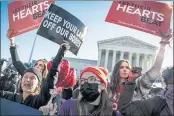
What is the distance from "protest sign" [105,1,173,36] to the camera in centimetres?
253

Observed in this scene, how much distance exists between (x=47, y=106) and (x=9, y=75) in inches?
94.2

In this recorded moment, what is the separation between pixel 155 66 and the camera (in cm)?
228

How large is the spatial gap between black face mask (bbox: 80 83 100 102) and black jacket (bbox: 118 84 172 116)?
227mm

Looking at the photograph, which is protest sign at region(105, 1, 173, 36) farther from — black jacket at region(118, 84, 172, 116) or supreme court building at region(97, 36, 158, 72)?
black jacket at region(118, 84, 172, 116)

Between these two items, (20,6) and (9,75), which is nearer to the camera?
(20,6)

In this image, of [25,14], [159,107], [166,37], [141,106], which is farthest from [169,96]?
[25,14]

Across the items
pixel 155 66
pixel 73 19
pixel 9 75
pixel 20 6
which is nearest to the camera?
pixel 155 66

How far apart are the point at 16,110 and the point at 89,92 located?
0.61 m

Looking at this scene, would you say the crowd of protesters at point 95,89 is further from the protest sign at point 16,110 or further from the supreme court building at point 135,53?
the supreme court building at point 135,53

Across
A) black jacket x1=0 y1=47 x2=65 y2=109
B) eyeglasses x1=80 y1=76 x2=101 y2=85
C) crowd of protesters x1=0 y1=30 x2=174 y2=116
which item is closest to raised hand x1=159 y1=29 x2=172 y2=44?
crowd of protesters x1=0 y1=30 x2=174 y2=116

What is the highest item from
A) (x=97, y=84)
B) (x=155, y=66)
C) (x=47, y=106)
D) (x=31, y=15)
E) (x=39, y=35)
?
(x=31, y=15)

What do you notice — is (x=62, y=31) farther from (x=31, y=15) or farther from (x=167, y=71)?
(x=167, y=71)

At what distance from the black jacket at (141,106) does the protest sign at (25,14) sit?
1.42m

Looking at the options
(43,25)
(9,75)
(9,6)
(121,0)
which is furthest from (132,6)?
(9,75)
